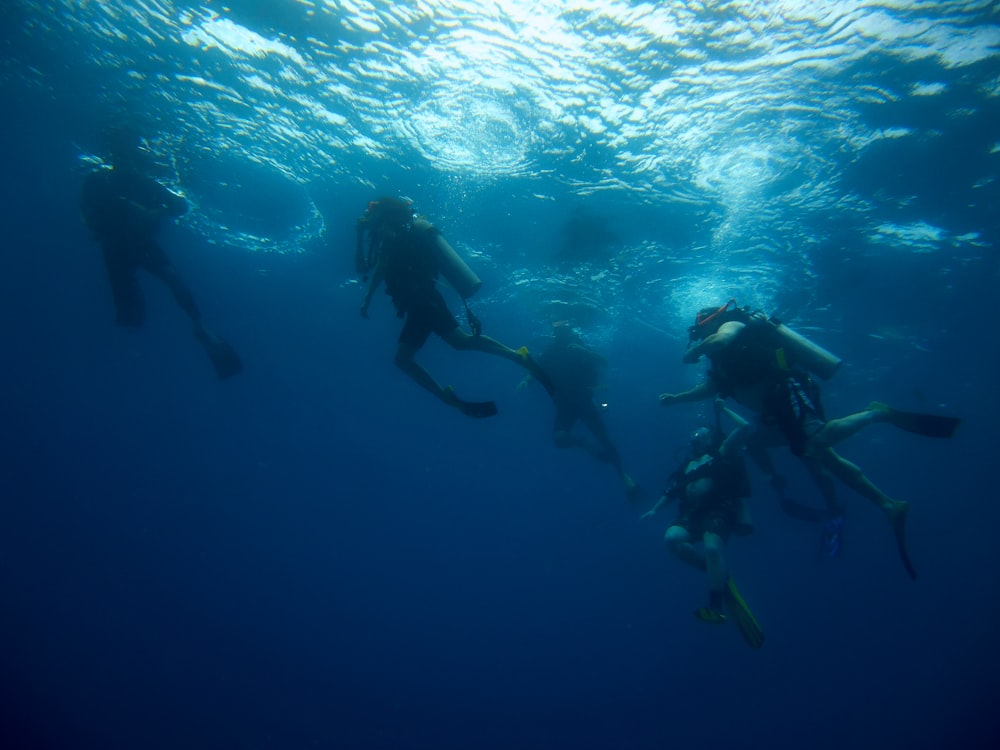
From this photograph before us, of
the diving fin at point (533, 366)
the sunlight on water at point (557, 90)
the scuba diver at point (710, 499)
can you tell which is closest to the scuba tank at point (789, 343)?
the scuba diver at point (710, 499)

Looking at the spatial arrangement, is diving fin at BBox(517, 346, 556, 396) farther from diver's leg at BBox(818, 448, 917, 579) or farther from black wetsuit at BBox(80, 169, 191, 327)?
black wetsuit at BBox(80, 169, 191, 327)

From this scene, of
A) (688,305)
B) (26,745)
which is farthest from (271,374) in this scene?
(688,305)

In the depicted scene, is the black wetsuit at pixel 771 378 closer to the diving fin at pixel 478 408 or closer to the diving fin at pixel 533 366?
the diving fin at pixel 533 366

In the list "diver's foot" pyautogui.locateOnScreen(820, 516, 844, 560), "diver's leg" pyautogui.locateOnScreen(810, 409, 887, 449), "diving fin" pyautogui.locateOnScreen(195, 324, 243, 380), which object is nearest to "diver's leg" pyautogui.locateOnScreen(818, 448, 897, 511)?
"diver's leg" pyautogui.locateOnScreen(810, 409, 887, 449)

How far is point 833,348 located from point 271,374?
3441 centimetres

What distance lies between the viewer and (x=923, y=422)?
6.54m

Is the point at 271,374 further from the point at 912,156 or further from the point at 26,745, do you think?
the point at 912,156

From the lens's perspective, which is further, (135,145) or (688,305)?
(688,305)

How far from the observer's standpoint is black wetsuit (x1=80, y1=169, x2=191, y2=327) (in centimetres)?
1062

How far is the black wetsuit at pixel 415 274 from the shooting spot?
669 cm

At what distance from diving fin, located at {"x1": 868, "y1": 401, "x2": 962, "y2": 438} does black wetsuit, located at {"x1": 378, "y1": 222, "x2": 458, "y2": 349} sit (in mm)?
5987

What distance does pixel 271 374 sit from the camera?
35250 millimetres

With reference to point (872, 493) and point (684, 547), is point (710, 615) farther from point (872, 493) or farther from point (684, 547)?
point (872, 493)

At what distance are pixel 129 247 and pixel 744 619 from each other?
45.7 ft
